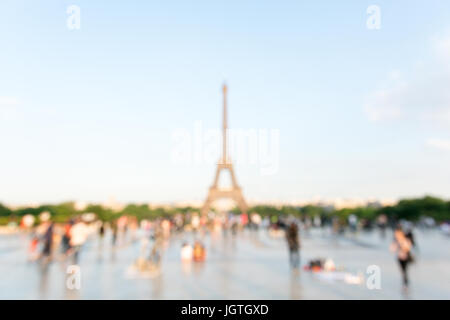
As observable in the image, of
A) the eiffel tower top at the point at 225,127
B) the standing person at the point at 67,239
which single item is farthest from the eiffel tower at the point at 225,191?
the standing person at the point at 67,239

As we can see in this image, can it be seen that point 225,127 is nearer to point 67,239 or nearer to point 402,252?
point 67,239

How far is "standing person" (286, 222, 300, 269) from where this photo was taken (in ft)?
35.8

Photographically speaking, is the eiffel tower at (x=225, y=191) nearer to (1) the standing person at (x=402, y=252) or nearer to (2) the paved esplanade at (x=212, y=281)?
(2) the paved esplanade at (x=212, y=281)

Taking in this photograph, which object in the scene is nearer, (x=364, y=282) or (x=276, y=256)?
(x=364, y=282)

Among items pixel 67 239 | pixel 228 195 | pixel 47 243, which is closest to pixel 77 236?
pixel 47 243

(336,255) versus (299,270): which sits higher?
(299,270)

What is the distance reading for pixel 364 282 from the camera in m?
8.91

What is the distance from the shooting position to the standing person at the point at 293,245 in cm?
1091

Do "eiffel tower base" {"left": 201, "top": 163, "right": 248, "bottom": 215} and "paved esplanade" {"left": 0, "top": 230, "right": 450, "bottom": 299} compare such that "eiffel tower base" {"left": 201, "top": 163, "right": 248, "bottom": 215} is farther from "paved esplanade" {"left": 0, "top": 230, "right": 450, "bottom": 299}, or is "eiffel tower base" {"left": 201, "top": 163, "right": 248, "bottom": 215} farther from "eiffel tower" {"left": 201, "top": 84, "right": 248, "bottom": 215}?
"paved esplanade" {"left": 0, "top": 230, "right": 450, "bottom": 299}

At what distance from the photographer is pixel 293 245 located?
11.0 metres

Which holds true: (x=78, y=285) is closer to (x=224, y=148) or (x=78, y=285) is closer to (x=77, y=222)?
(x=77, y=222)
